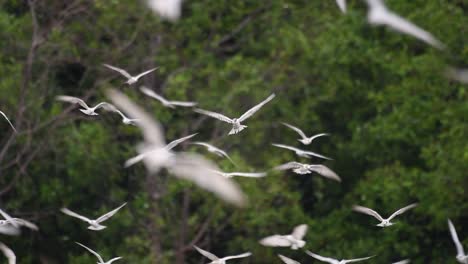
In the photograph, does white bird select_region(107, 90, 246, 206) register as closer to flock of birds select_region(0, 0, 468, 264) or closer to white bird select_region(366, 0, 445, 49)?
flock of birds select_region(0, 0, 468, 264)

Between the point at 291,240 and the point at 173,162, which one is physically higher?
the point at 173,162

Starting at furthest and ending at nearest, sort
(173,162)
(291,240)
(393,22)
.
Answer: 1. (173,162)
2. (393,22)
3. (291,240)

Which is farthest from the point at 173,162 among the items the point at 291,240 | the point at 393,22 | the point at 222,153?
the point at 393,22

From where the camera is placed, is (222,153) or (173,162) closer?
(222,153)

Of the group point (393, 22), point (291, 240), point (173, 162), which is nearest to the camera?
point (291, 240)

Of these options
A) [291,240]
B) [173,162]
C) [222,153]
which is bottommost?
[291,240]

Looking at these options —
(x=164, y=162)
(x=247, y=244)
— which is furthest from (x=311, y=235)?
(x=164, y=162)

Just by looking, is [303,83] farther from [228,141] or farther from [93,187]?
[93,187]

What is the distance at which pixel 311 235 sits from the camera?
13852 millimetres

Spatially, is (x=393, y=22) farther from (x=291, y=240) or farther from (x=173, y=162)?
(x=173, y=162)

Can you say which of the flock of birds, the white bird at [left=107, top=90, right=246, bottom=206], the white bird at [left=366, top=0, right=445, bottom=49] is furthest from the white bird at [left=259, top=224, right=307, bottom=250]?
the white bird at [left=366, top=0, right=445, bottom=49]

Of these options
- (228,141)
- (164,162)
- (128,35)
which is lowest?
(164,162)

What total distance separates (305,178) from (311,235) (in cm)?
164

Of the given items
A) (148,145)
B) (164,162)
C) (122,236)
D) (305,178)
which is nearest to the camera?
(164,162)
